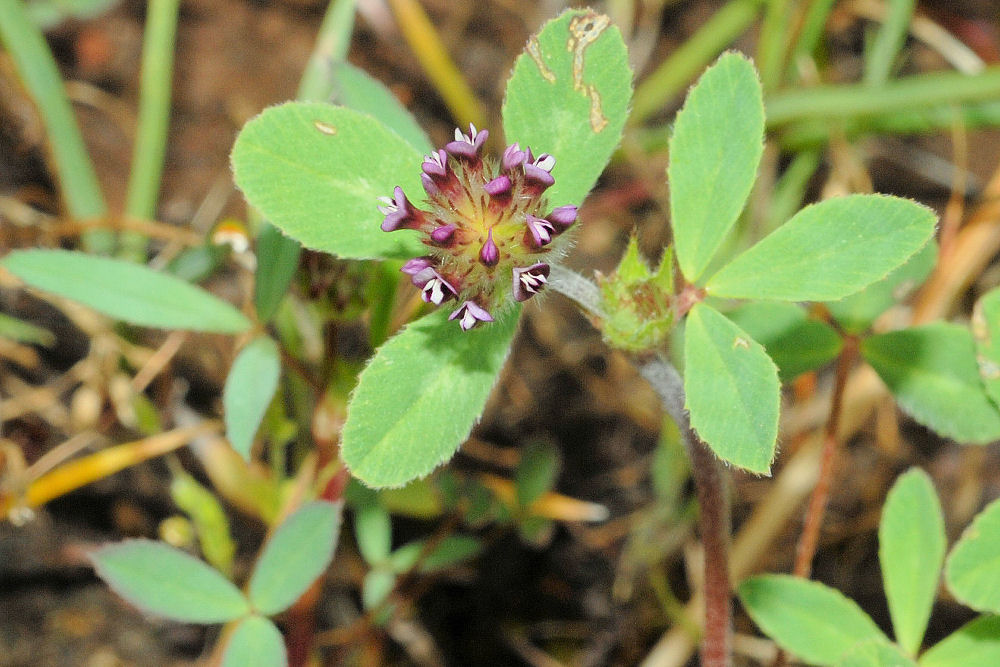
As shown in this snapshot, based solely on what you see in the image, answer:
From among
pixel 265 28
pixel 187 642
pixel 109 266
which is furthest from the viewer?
pixel 265 28

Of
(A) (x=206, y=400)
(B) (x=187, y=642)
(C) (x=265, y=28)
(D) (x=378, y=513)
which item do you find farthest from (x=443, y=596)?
(C) (x=265, y=28)

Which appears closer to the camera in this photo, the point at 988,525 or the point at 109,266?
the point at 988,525

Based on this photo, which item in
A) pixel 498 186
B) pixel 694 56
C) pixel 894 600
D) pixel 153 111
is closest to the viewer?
pixel 498 186

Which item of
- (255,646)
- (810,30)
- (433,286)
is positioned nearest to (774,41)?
(810,30)

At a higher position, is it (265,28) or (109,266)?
(265,28)

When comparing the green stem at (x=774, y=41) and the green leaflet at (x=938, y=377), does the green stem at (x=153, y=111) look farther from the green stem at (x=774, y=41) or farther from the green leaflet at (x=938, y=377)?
the green leaflet at (x=938, y=377)

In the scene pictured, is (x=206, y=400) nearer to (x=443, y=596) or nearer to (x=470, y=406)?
(x=443, y=596)

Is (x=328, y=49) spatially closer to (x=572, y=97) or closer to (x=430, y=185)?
(x=572, y=97)
